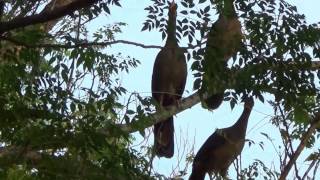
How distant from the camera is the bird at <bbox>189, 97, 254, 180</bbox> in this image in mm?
5570

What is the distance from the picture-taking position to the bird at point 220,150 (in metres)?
5.57

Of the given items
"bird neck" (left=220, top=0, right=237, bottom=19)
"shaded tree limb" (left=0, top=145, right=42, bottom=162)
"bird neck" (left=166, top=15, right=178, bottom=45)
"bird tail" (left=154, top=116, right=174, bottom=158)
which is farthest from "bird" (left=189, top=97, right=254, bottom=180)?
"shaded tree limb" (left=0, top=145, right=42, bottom=162)

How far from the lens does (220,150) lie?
5.71 meters

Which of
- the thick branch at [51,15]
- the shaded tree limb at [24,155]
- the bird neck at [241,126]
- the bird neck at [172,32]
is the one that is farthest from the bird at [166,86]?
the thick branch at [51,15]

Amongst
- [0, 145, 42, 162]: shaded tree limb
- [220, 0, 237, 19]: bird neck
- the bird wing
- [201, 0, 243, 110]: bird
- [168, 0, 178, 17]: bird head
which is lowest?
[0, 145, 42, 162]: shaded tree limb

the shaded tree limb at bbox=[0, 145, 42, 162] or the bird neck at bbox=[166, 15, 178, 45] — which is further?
the bird neck at bbox=[166, 15, 178, 45]

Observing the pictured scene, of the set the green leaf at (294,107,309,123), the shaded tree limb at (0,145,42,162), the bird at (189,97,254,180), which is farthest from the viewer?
the bird at (189,97,254,180)

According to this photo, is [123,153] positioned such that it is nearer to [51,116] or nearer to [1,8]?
[51,116]

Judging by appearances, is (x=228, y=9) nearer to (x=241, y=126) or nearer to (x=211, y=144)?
(x=241, y=126)

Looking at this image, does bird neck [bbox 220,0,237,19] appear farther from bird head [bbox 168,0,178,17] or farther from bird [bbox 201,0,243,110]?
bird head [bbox 168,0,178,17]

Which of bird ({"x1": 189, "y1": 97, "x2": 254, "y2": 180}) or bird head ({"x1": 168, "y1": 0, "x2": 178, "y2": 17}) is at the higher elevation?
bird head ({"x1": 168, "y1": 0, "x2": 178, "y2": 17})

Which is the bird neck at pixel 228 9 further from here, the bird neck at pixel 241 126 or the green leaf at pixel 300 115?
the bird neck at pixel 241 126

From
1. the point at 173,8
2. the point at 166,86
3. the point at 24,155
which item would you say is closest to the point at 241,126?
the point at 166,86

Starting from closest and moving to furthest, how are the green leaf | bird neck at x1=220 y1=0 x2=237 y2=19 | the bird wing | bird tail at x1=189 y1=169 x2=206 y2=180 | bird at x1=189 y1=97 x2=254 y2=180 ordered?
bird neck at x1=220 y1=0 x2=237 y2=19 < the green leaf < bird at x1=189 y1=97 x2=254 y2=180 < the bird wing < bird tail at x1=189 y1=169 x2=206 y2=180
